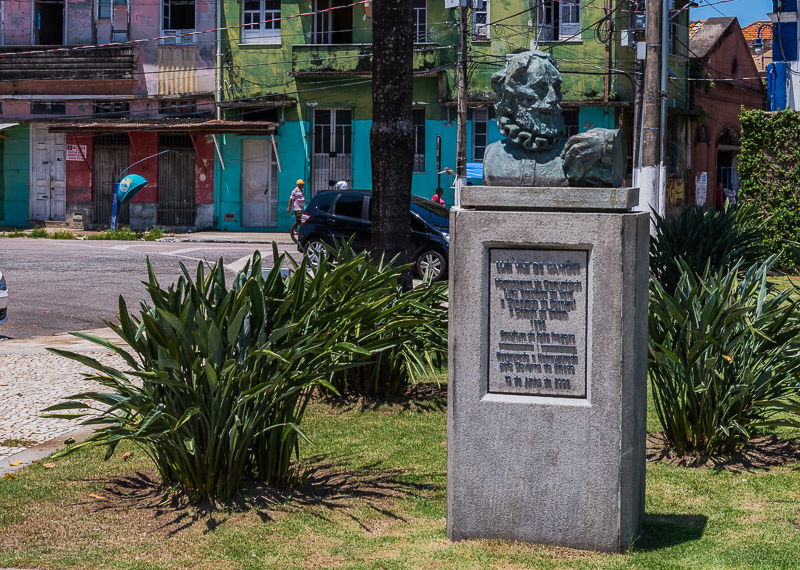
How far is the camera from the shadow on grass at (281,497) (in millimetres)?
6387


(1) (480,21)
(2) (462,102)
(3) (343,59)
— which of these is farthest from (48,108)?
(2) (462,102)

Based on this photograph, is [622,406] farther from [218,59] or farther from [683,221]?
[218,59]

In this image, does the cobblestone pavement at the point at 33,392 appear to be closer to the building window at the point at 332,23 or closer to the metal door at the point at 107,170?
the building window at the point at 332,23

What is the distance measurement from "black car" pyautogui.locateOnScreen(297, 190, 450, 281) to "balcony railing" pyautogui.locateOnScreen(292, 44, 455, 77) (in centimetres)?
1207

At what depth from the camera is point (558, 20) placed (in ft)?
113

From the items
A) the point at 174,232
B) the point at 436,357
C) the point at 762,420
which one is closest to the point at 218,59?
the point at 174,232

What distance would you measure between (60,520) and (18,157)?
33.6 meters

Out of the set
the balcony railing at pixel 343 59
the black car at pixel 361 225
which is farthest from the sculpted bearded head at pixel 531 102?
the balcony railing at pixel 343 59

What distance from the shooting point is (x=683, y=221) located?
1363 cm

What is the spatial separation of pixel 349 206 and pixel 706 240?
Answer: 1061 centimetres

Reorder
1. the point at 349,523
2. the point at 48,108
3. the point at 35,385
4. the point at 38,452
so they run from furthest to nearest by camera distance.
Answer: the point at 48,108, the point at 35,385, the point at 38,452, the point at 349,523

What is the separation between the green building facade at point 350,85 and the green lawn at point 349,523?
88.0 feet

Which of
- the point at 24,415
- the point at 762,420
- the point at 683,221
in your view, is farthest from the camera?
the point at 683,221

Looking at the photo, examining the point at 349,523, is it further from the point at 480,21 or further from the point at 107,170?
the point at 107,170
